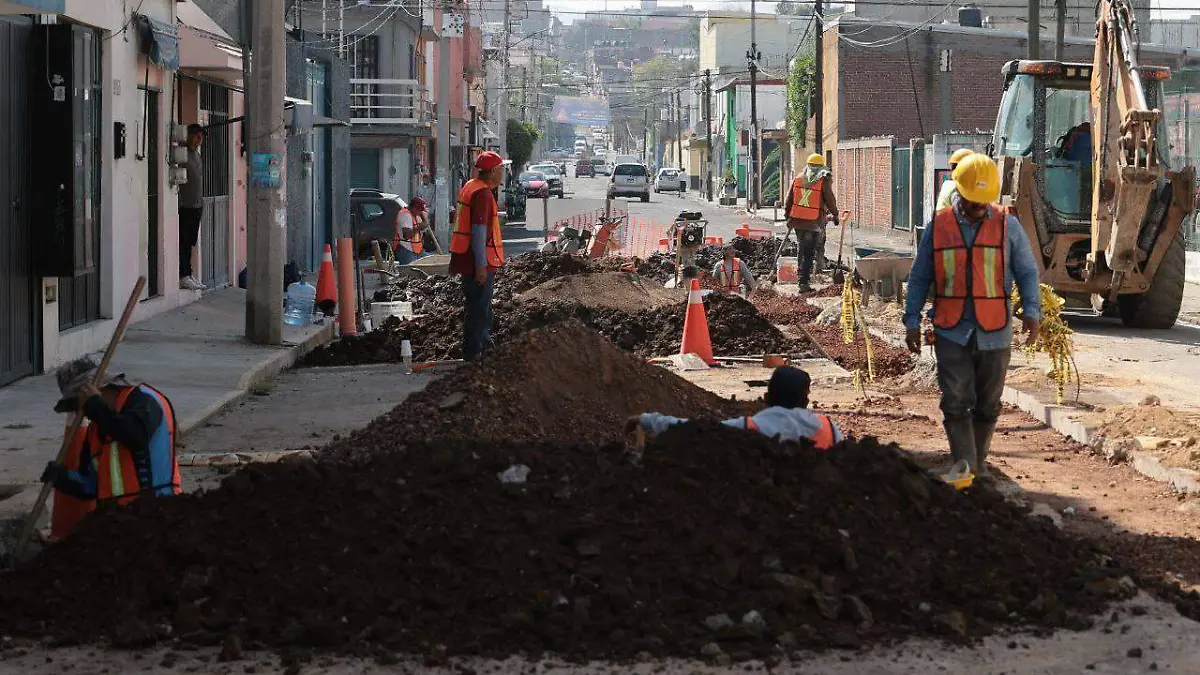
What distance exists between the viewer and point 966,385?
9.16 m

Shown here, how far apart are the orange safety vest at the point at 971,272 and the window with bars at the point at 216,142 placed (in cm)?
1368

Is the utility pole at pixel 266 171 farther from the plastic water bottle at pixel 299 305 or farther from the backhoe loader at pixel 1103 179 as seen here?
the backhoe loader at pixel 1103 179

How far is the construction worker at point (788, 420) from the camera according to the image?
24.8 feet

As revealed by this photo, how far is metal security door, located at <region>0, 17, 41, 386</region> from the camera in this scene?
41.0ft

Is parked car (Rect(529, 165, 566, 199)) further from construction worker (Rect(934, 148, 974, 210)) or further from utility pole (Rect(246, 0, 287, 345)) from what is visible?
construction worker (Rect(934, 148, 974, 210))

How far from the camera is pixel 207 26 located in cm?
2048

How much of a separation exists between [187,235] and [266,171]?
3.82 m

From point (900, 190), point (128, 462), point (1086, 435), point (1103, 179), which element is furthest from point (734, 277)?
point (900, 190)

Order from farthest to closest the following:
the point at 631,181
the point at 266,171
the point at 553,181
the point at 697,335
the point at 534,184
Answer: the point at 553,181
the point at 631,181
the point at 534,184
the point at 266,171
the point at 697,335

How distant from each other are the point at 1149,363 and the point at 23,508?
10.7m

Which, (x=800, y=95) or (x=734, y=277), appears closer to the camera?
(x=734, y=277)

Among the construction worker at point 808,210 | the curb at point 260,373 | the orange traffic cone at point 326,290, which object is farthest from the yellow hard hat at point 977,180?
the construction worker at point 808,210

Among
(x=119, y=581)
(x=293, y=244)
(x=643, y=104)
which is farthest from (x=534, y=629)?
(x=643, y=104)

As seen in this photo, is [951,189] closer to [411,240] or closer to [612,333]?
[612,333]
